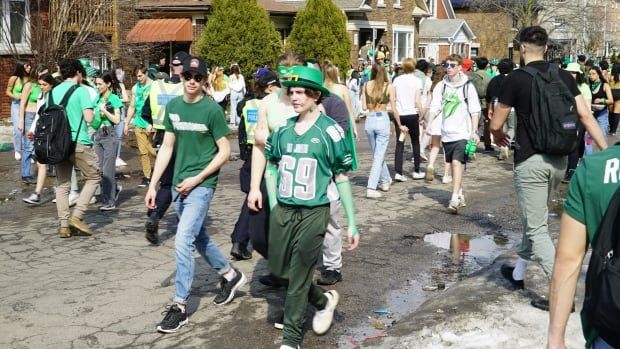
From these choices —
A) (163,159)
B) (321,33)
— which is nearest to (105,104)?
(163,159)

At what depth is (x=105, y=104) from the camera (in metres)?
10.1

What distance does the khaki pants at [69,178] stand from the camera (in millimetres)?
8266

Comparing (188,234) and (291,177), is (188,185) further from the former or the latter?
(291,177)

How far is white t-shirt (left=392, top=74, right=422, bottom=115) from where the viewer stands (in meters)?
11.6

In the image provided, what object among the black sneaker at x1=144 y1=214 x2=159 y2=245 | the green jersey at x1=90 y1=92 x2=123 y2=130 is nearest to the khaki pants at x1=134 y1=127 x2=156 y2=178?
the green jersey at x1=90 y1=92 x2=123 y2=130

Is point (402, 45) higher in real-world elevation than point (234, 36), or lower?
higher

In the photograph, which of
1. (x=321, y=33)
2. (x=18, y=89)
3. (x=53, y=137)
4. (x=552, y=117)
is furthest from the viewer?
(x=321, y=33)

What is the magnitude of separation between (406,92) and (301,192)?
7.01 metres

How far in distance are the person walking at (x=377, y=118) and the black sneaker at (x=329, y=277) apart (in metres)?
3.93

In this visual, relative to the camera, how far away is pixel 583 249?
2.81 metres

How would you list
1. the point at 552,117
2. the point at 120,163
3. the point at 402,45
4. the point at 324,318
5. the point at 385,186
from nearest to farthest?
1. the point at 324,318
2. the point at 552,117
3. the point at 385,186
4. the point at 120,163
5. the point at 402,45

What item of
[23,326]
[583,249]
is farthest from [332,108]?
[583,249]

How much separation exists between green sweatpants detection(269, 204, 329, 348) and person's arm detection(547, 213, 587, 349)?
2.16 meters

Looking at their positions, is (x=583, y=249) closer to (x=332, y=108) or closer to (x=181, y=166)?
(x=181, y=166)
